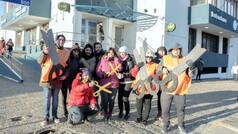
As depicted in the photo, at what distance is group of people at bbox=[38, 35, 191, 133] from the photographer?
628 cm

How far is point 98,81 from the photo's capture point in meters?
7.04

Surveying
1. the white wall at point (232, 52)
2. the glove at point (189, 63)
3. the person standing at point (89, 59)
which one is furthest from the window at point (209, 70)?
the person standing at point (89, 59)

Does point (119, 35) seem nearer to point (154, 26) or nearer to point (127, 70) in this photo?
point (154, 26)

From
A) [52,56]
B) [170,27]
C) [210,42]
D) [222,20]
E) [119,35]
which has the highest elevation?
[222,20]

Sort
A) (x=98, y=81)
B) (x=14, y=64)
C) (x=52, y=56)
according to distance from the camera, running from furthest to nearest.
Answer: (x=14, y=64), (x=98, y=81), (x=52, y=56)

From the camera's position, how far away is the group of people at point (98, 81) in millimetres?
6281

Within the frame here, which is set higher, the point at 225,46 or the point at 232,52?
the point at 225,46

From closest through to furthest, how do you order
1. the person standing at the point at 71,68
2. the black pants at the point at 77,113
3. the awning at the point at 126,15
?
the black pants at the point at 77,113 → the person standing at the point at 71,68 → the awning at the point at 126,15

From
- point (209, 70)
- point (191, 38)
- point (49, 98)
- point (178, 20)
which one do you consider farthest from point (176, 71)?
point (209, 70)

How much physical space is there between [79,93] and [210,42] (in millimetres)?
22702

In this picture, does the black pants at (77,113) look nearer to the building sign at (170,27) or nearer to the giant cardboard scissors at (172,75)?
the giant cardboard scissors at (172,75)

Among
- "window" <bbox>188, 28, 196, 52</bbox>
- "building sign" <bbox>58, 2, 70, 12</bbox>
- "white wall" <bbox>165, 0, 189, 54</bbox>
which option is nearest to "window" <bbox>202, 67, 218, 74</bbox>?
"window" <bbox>188, 28, 196, 52</bbox>

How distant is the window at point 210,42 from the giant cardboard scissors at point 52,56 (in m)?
21.2

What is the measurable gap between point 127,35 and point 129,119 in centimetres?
1519
